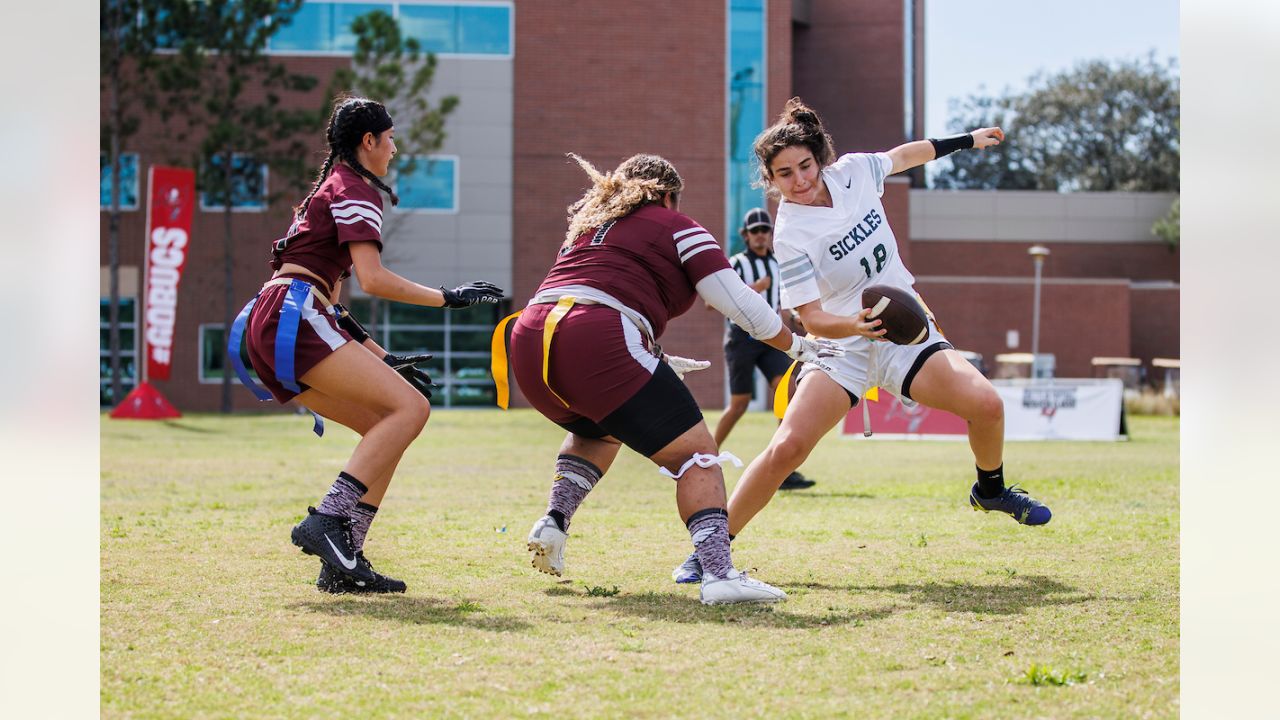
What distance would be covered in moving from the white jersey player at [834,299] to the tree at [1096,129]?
2482 inches

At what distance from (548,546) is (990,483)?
7.40ft

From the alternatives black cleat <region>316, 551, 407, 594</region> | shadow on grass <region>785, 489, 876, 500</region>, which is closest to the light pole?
shadow on grass <region>785, 489, 876, 500</region>

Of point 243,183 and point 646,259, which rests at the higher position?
point 243,183

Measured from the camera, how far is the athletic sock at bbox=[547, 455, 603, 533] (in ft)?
18.5

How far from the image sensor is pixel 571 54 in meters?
37.7

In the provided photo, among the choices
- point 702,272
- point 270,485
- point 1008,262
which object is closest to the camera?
point 702,272

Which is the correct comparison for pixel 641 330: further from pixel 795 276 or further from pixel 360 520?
pixel 360 520

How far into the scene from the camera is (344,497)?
534cm

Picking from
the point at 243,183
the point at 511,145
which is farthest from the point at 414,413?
the point at 243,183

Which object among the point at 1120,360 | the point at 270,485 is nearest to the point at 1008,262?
the point at 1120,360

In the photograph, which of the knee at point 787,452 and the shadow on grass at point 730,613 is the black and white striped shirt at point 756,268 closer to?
the knee at point 787,452

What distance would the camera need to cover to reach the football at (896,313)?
5.62 meters

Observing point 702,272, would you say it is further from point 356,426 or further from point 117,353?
point 117,353
